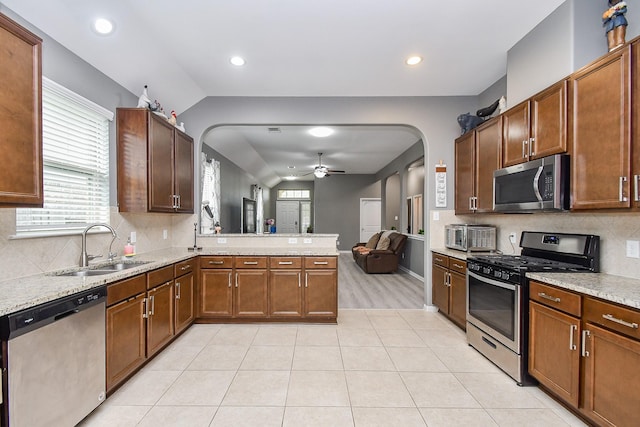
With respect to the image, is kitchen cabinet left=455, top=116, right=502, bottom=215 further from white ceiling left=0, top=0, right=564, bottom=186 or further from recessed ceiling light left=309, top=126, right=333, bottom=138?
recessed ceiling light left=309, top=126, right=333, bottom=138

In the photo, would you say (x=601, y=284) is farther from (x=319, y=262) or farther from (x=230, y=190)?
(x=230, y=190)

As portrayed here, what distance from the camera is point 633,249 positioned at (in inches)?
80.7

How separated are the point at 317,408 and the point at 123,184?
105 inches

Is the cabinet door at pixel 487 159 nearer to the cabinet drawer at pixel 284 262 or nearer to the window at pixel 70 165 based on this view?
the cabinet drawer at pixel 284 262

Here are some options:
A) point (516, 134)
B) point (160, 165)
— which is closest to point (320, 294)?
Result: point (160, 165)

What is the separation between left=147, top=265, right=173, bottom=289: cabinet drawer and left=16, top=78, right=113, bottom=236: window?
72cm

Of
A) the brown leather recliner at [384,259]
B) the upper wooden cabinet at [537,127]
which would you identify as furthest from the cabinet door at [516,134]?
the brown leather recliner at [384,259]

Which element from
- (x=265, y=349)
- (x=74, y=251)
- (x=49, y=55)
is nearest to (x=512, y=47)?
(x=265, y=349)

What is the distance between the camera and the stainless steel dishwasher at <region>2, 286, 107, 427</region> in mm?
1395

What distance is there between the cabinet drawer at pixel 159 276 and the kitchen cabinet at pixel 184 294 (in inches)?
4.6

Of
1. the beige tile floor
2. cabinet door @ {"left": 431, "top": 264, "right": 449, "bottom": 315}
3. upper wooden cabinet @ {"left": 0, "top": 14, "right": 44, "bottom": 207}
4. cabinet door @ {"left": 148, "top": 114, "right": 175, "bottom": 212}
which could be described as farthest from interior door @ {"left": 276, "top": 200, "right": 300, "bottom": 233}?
upper wooden cabinet @ {"left": 0, "top": 14, "right": 44, "bottom": 207}

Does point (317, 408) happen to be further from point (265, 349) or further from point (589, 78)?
point (589, 78)

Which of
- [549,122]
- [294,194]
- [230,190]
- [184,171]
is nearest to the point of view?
[549,122]

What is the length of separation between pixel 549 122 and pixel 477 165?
1097 mm
